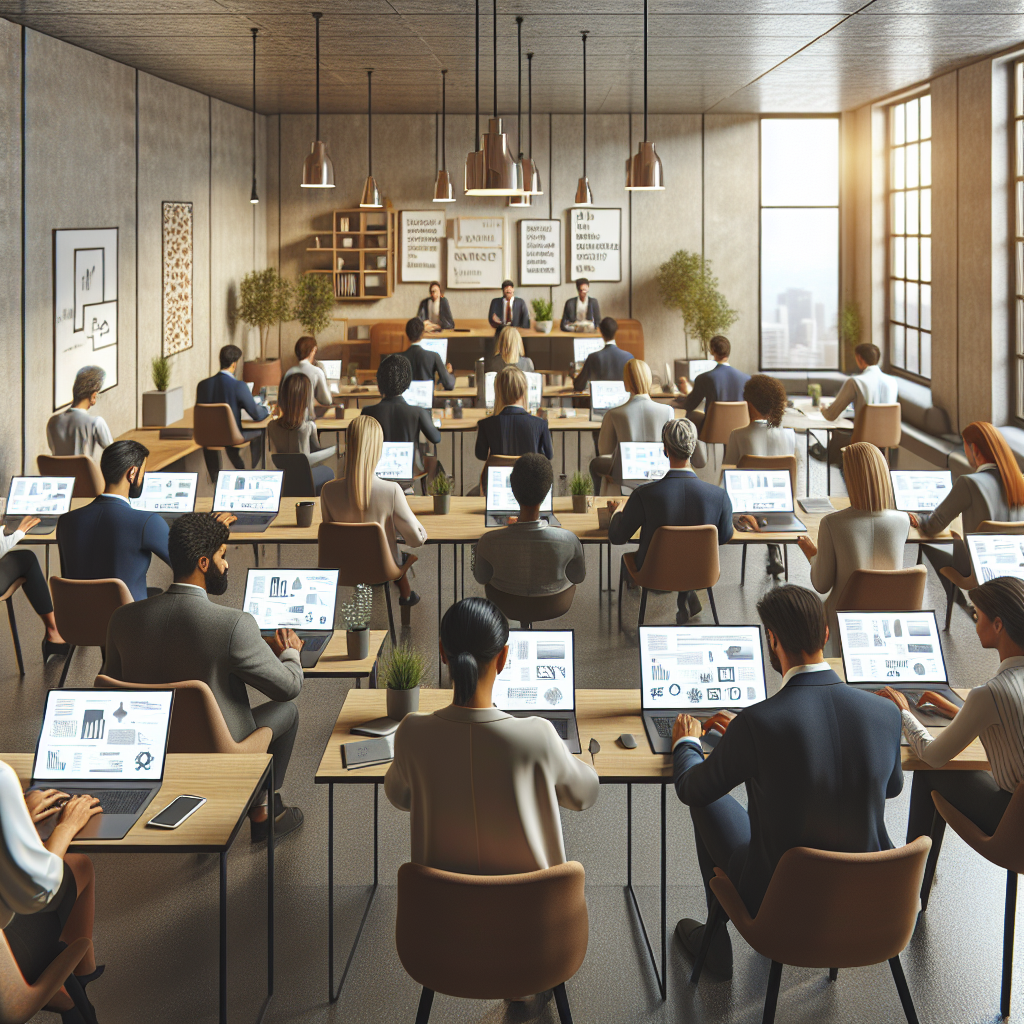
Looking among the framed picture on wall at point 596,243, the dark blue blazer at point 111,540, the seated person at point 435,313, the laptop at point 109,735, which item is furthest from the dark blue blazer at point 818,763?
the framed picture on wall at point 596,243

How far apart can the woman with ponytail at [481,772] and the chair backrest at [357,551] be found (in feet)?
10.0

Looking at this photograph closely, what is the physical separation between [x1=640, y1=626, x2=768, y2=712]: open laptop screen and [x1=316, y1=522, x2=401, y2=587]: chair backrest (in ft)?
7.79

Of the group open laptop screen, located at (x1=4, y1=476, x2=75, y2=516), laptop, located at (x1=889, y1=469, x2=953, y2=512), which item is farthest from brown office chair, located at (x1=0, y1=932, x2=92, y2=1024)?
laptop, located at (x1=889, y1=469, x2=953, y2=512)

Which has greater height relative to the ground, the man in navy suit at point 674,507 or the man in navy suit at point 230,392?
the man in navy suit at point 230,392

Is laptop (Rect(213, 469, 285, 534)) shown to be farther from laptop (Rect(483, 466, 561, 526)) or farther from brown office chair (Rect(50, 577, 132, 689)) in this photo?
brown office chair (Rect(50, 577, 132, 689))

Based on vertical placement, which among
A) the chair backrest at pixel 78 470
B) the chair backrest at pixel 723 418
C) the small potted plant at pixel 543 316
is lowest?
the chair backrest at pixel 78 470

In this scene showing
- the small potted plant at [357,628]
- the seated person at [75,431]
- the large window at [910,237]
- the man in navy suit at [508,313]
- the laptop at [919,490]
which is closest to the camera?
the small potted plant at [357,628]

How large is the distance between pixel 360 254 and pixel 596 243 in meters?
3.21

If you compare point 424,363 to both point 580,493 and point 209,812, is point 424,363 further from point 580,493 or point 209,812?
point 209,812

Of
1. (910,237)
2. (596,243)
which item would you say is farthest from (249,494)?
(596,243)

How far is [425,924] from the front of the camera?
2.59m

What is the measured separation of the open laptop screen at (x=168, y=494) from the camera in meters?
6.31

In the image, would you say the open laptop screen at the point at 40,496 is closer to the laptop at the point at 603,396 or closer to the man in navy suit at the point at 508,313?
the laptop at the point at 603,396

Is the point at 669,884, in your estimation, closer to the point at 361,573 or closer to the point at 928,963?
the point at 928,963
